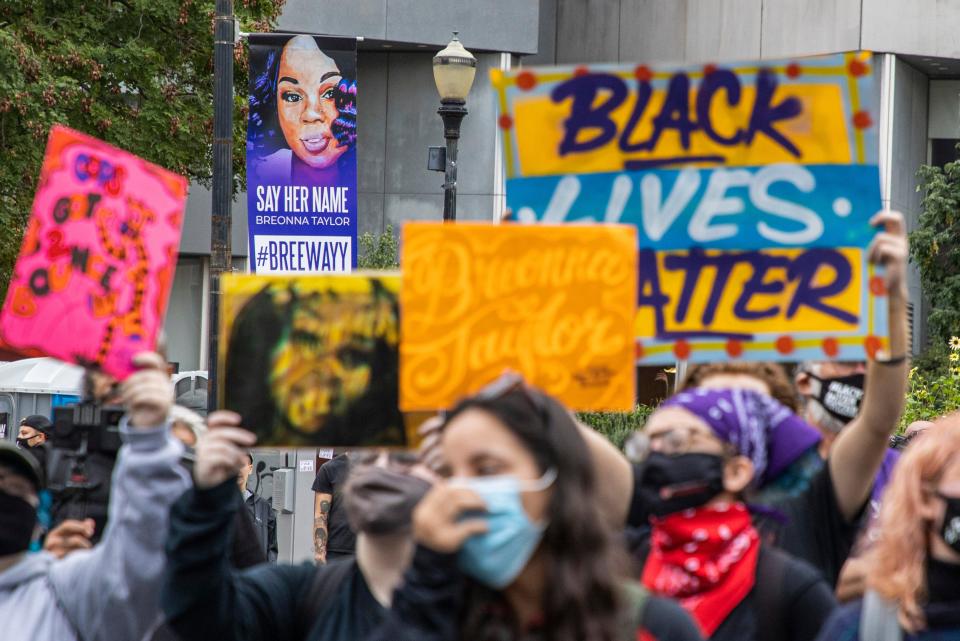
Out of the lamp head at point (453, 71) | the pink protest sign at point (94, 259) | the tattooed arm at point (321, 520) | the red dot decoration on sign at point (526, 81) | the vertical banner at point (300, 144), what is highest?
the lamp head at point (453, 71)

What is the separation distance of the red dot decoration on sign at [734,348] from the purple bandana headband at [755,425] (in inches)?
3.7

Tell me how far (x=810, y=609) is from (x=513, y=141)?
1414 mm

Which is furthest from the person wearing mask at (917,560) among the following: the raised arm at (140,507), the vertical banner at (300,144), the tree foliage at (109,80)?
the tree foliage at (109,80)

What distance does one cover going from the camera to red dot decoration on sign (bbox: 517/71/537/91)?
4297 mm

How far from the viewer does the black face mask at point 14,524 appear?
421 centimetres

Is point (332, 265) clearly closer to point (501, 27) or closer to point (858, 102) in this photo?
point (858, 102)

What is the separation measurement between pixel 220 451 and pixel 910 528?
1.54 meters

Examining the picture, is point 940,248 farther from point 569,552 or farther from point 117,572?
point 569,552

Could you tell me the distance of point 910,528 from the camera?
143 inches

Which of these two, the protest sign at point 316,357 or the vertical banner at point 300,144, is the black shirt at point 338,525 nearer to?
the vertical banner at point 300,144

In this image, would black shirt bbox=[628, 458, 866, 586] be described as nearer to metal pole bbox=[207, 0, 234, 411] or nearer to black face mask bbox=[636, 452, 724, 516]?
black face mask bbox=[636, 452, 724, 516]

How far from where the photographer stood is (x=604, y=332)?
3.97m

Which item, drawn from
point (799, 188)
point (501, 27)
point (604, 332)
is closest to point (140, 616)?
point (604, 332)

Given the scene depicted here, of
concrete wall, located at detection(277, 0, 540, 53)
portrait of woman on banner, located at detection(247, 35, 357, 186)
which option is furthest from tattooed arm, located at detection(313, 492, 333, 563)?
concrete wall, located at detection(277, 0, 540, 53)
